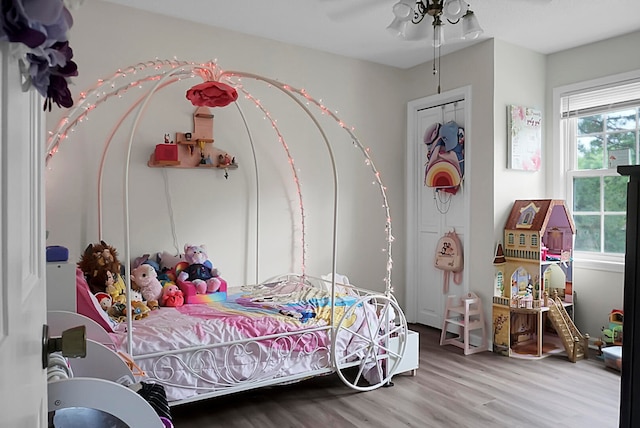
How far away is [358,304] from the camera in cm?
300

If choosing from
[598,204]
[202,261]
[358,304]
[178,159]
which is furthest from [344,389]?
[598,204]

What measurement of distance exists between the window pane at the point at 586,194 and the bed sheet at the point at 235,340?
231 cm

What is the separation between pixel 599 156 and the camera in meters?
4.01

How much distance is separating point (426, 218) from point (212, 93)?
2.64 metres

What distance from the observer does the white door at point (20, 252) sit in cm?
53

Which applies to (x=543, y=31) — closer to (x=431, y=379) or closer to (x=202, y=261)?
(x=431, y=379)

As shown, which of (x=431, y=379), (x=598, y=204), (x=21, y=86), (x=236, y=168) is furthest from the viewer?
(x=598, y=204)

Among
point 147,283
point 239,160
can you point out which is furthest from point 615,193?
point 147,283

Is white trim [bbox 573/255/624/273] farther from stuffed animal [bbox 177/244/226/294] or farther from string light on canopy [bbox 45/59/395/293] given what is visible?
stuffed animal [bbox 177/244/226/294]

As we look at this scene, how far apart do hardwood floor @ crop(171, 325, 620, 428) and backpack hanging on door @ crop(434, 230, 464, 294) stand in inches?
36.0

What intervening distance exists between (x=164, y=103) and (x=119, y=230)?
0.95 m

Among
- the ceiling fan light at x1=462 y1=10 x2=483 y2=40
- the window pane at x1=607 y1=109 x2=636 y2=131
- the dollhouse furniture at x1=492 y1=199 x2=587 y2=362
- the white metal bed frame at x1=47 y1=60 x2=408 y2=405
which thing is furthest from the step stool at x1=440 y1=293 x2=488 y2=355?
the ceiling fan light at x1=462 y1=10 x2=483 y2=40

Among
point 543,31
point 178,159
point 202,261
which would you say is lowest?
point 202,261

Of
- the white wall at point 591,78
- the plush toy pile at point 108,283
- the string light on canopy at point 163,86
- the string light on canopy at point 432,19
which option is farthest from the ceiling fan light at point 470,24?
the plush toy pile at point 108,283
